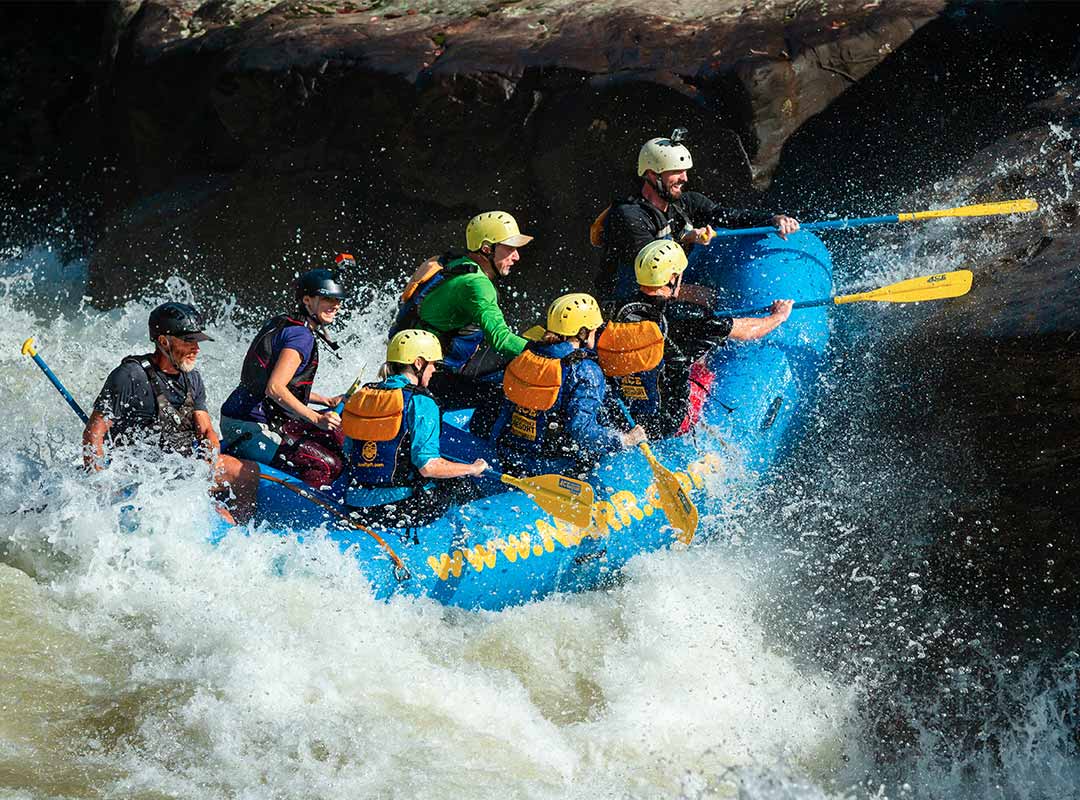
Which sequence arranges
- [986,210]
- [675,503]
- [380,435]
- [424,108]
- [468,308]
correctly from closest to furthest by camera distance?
[380,435]
[675,503]
[468,308]
[986,210]
[424,108]

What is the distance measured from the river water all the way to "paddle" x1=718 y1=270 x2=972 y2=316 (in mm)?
926

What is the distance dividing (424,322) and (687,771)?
3110 millimetres

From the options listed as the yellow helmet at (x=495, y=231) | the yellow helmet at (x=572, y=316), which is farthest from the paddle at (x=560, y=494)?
the yellow helmet at (x=495, y=231)

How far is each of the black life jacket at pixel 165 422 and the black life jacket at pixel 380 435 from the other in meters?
0.92

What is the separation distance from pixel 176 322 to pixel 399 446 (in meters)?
1.32

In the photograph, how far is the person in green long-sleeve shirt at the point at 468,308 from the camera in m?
7.18

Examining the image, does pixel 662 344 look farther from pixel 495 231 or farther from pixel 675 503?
pixel 495 231

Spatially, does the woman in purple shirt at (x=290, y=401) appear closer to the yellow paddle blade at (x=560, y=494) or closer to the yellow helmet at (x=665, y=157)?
the yellow paddle blade at (x=560, y=494)

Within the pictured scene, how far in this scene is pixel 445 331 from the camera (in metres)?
7.34

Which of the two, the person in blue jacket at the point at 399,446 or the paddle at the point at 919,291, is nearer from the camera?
the person in blue jacket at the point at 399,446

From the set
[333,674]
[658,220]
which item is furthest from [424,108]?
[333,674]

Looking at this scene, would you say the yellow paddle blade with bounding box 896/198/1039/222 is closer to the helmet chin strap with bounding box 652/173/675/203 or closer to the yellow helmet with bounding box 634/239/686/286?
the helmet chin strap with bounding box 652/173/675/203

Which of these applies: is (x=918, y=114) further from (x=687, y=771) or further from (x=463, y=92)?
(x=687, y=771)

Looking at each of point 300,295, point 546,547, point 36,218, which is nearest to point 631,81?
point 300,295
